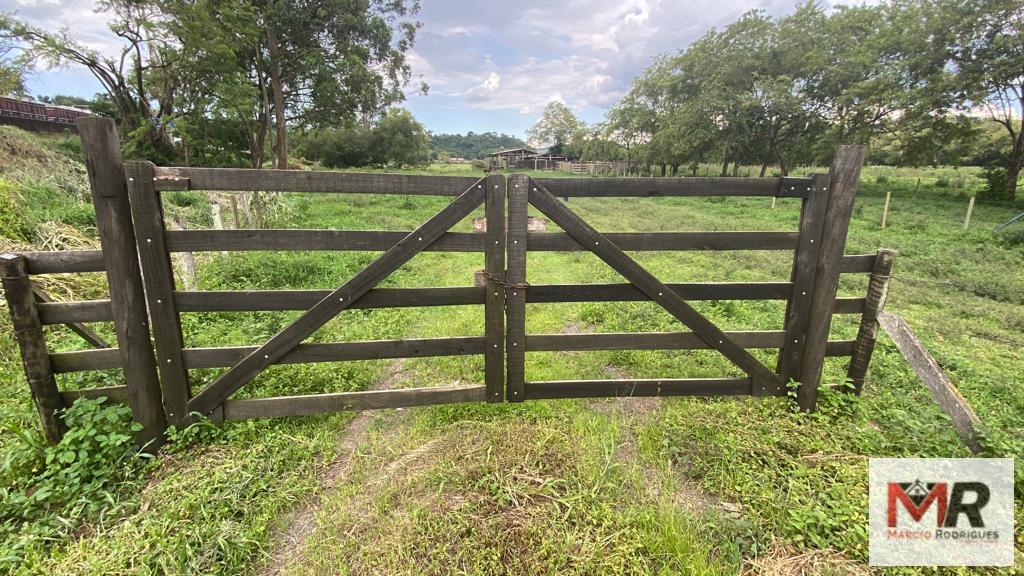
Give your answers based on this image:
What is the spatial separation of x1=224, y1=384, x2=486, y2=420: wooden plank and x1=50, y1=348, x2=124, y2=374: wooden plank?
2.52 ft

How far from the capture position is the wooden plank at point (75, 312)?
9.26 ft

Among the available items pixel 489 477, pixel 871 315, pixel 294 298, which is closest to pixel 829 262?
→ pixel 871 315

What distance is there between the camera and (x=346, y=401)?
130 inches

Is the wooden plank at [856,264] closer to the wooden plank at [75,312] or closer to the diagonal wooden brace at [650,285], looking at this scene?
the diagonal wooden brace at [650,285]

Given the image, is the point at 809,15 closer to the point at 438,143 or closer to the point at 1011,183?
the point at 1011,183

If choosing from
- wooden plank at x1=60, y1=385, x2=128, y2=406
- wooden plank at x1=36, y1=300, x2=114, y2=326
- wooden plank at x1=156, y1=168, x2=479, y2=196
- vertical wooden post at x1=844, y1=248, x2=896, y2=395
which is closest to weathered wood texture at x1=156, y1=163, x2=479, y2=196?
wooden plank at x1=156, y1=168, x2=479, y2=196

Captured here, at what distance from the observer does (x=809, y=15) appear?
30297 millimetres

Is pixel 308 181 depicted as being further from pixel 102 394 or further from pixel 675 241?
pixel 675 241

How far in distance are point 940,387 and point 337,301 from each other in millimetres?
4394

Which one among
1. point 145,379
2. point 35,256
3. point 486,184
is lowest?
point 145,379

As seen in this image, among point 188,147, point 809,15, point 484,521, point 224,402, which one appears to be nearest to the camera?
point 484,521

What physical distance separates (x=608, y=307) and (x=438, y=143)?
534ft

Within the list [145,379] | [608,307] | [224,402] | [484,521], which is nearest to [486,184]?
[484,521]

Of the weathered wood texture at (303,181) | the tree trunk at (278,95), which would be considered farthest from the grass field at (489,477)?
the tree trunk at (278,95)
